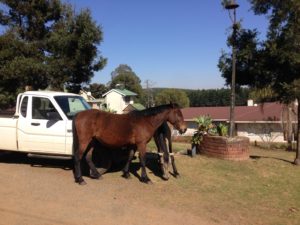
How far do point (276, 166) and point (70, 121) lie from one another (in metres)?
6.53

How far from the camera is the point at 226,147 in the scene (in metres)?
11.7

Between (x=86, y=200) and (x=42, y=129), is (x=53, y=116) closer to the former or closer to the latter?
(x=42, y=129)

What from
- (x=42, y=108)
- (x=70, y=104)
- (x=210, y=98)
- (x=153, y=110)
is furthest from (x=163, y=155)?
(x=210, y=98)

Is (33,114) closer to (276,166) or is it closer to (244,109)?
(276,166)

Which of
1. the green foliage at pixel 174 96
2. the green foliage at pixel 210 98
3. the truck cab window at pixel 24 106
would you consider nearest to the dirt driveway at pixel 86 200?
the truck cab window at pixel 24 106

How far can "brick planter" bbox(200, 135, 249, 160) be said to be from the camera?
11.7 meters

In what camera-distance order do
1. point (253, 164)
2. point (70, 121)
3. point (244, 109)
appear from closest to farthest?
1. point (70, 121)
2. point (253, 164)
3. point (244, 109)

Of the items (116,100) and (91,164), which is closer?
(91,164)

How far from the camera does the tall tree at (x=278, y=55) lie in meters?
11.3

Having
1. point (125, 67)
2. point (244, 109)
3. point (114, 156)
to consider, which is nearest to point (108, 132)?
point (114, 156)

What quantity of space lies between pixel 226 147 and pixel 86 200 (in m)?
5.71

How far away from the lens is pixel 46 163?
34.1ft

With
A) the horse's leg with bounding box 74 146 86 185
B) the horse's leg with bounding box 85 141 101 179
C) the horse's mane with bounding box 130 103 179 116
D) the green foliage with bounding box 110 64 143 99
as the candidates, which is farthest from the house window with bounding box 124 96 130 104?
the horse's leg with bounding box 74 146 86 185

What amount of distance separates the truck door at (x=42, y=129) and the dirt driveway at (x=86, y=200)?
63cm
